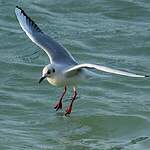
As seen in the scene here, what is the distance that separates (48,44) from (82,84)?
1.74m

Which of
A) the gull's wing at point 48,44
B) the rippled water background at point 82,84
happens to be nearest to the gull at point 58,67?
→ the gull's wing at point 48,44

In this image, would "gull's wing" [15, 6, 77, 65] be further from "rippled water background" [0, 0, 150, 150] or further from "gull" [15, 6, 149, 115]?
"rippled water background" [0, 0, 150, 150]

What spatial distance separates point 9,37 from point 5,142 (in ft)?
16.9

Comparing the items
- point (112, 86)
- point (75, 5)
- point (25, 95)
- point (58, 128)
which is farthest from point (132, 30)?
point (58, 128)

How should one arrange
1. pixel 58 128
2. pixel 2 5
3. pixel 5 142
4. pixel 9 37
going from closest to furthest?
pixel 5 142
pixel 58 128
pixel 9 37
pixel 2 5

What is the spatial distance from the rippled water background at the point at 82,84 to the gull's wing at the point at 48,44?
0.80 metres

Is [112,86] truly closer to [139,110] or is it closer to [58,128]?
[139,110]

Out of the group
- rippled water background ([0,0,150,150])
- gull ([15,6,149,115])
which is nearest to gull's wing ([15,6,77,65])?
gull ([15,6,149,115])

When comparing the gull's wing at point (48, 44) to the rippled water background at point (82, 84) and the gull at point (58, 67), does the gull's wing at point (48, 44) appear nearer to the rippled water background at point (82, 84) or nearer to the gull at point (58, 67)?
the gull at point (58, 67)

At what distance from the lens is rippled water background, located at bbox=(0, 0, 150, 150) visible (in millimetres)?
9922

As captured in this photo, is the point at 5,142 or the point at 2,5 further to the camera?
the point at 2,5

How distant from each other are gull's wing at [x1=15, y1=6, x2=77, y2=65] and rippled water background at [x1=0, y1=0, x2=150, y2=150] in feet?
2.63

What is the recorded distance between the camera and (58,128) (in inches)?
407

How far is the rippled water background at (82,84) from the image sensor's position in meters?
9.92
